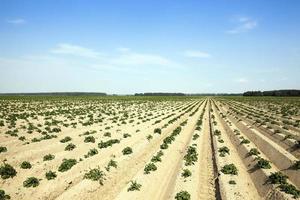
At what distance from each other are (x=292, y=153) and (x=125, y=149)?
35.9 ft

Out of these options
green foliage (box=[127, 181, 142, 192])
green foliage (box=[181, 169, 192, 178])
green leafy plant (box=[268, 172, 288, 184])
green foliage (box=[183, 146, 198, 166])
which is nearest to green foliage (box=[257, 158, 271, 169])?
green leafy plant (box=[268, 172, 288, 184])

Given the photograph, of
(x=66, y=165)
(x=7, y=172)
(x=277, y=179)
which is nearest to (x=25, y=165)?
(x=7, y=172)

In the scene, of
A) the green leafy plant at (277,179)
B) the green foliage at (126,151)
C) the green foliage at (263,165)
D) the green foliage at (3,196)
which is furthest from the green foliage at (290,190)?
the green foliage at (3,196)

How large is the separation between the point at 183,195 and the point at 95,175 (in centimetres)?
475

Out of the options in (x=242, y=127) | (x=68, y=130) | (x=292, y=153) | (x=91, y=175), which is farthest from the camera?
(x=242, y=127)

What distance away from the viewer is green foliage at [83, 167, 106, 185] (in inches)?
592

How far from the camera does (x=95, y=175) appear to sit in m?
15.3

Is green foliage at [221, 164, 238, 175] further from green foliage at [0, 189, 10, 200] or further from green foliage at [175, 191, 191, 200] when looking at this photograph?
green foliage at [0, 189, 10, 200]

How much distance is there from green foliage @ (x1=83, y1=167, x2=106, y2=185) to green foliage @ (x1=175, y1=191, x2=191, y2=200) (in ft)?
12.9

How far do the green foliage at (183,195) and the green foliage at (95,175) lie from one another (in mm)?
3946

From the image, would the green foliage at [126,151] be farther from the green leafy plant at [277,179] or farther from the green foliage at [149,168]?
the green leafy plant at [277,179]

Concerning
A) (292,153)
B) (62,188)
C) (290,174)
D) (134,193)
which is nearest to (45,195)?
(62,188)

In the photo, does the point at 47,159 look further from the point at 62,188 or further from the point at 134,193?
the point at 134,193

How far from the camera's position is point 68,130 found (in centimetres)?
3062
